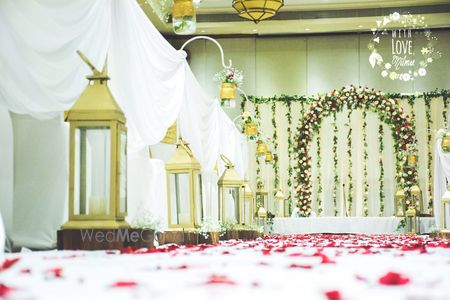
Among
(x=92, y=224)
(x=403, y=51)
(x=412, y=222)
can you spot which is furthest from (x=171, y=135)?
(x=403, y=51)

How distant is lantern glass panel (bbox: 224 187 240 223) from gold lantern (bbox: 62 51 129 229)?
4.57 metres

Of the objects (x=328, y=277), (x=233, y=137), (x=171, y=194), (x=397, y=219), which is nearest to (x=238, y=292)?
(x=328, y=277)

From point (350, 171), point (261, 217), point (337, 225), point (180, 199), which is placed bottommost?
point (337, 225)

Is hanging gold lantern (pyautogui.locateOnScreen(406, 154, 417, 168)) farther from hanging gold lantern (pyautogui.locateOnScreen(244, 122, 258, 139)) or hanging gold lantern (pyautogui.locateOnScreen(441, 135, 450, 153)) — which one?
hanging gold lantern (pyautogui.locateOnScreen(441, 135, 450, 153))

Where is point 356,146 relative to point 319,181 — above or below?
above

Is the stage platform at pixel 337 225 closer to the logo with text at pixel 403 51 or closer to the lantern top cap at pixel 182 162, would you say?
the logo with text at pixel 403 51

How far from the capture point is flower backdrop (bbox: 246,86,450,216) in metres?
17.4

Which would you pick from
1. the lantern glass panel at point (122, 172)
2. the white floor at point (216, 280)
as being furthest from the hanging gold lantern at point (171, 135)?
the white floor at point (216, 280)

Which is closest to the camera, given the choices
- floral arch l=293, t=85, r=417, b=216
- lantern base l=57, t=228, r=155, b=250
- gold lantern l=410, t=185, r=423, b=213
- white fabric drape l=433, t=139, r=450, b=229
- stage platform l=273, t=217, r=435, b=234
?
lantern base l=57, t=228, r=155, b=250

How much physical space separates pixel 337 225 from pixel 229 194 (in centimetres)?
592

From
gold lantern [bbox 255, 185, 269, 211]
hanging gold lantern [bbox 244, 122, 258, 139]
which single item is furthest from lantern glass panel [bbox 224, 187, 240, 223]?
gold lantern [bbox 255, 185, 269, 211]

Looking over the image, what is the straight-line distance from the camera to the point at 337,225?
14.1m

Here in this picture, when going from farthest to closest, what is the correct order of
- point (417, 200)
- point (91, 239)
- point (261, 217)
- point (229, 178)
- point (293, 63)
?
point (293, 63), point (417, 200), point (261, 217), point (229, 178), point (91, 239)

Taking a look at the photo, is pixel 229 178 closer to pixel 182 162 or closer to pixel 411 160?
pixel 182 162
